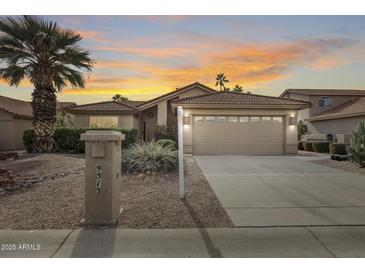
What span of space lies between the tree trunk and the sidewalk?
35.6 feet

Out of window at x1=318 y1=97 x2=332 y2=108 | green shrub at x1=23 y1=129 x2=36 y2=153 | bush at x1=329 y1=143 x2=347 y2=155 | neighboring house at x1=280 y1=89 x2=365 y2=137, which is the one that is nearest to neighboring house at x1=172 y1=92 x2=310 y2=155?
bush at x1=329 y1=143 x2=347 y2=155

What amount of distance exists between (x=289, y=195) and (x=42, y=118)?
12.6m

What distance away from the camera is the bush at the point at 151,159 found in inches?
351

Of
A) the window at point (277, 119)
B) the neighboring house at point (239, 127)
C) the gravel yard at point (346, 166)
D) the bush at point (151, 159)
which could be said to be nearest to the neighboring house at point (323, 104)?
the window at point (277, 119)

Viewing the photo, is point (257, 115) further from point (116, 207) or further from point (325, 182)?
point (116, 207)

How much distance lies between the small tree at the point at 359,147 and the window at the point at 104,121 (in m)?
16.0

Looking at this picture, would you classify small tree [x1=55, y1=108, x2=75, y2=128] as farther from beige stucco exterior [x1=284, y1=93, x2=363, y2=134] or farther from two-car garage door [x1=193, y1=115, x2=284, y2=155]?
beige stucco exterior [x1=284, y1=93, x2=363, y2=134]

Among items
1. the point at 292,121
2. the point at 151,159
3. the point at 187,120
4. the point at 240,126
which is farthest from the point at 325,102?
the point at 151,159

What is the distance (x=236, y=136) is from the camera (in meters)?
15.7

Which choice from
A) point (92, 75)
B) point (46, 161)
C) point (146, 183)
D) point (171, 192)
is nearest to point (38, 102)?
point (92, 75)

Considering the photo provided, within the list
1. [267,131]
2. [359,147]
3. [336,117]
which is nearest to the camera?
[359,147]

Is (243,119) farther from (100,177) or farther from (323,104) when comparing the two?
(323,104)

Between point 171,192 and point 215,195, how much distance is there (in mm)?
1052

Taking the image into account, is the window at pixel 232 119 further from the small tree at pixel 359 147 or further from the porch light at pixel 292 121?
the small tree at pixel 359 147
